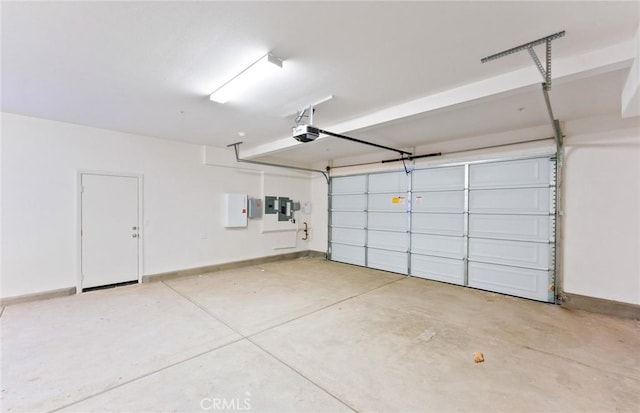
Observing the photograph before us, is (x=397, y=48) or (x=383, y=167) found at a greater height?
(x=397, y=48)

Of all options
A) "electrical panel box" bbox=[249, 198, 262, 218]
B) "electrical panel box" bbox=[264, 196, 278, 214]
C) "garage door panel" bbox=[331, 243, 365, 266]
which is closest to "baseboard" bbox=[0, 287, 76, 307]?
"electrical panel box" bbox=[249, 198, 262, 218]

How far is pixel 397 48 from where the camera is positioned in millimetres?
2342

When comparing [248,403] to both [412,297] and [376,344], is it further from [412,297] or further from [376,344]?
[412,297]

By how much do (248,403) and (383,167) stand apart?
217 inches

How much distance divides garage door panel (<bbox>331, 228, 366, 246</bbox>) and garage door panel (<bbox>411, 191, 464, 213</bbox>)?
157 cm

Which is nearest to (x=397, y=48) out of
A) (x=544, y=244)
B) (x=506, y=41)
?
(x=506, y=41)

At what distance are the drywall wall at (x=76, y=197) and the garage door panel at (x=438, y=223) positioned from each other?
12.3 ft

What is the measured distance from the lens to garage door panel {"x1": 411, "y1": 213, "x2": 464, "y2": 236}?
5.37m

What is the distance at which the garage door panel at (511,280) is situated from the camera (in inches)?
173

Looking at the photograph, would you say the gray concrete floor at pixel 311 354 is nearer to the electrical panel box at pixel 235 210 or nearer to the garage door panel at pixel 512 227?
the garage door panel at pixel 512 227

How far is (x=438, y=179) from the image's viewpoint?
5.62 m

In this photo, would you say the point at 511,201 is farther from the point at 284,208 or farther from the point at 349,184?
the point at 284,208

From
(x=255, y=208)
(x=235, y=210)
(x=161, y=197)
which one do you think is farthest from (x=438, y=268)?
(x=161, y=197)

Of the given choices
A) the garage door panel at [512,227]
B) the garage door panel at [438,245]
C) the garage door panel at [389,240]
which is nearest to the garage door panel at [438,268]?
the garage door panel at [438,245]
